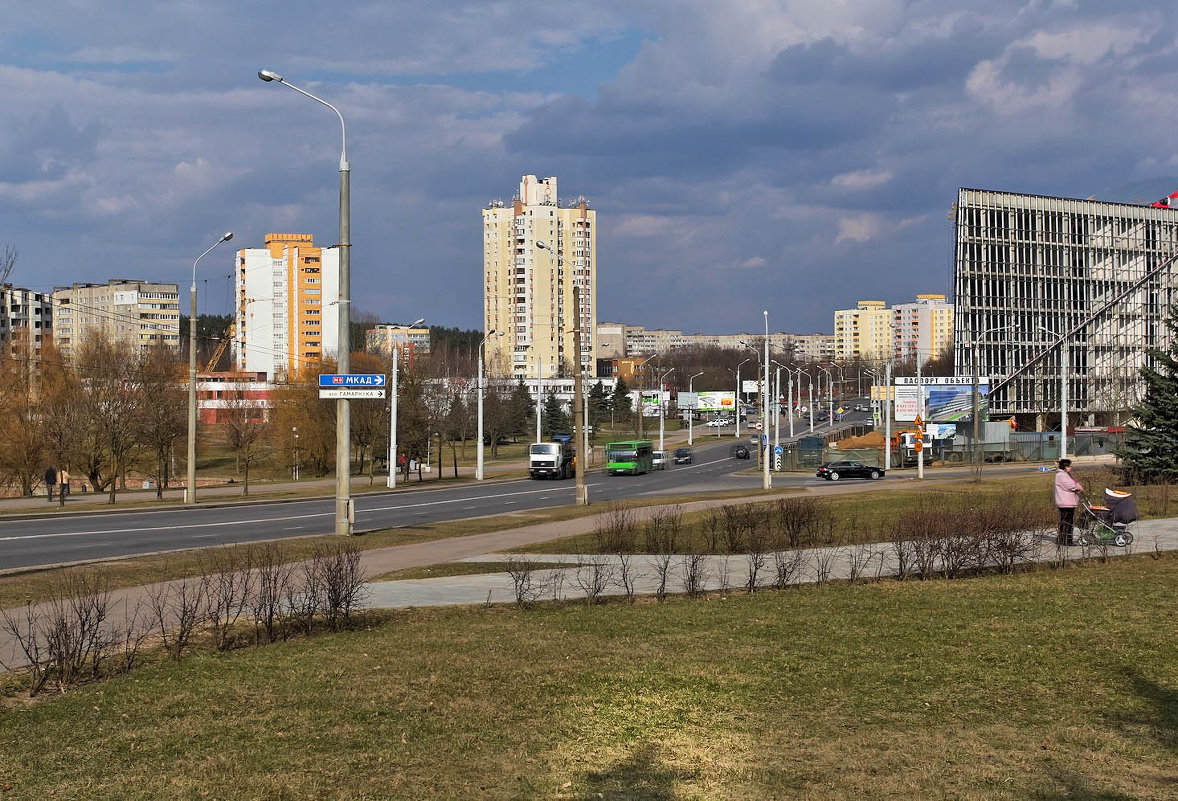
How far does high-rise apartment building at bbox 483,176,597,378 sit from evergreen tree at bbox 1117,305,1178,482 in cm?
12405

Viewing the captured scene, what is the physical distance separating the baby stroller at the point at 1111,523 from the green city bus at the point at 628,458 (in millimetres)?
50656

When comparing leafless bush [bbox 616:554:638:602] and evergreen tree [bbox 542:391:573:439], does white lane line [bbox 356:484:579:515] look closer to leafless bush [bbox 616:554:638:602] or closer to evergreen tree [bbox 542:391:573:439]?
leafless bush [bbox 616:554:638:602]

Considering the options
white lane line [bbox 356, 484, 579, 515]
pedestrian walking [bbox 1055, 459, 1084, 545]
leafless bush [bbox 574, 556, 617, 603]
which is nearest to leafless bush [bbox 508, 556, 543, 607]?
leafless bush [bbox 574, 556, 617, 603]

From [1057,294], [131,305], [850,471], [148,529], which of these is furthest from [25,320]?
[148,529]

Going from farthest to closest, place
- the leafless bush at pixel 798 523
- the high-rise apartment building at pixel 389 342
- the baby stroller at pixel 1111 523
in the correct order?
the high-rise apartment building at pixel 389 342 < the leafless bush at pixel 798 523 < the baby stroller at pixel 1111 523

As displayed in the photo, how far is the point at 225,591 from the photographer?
11992 millimetres

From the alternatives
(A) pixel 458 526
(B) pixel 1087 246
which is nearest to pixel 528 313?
(B) pixel 1087 246

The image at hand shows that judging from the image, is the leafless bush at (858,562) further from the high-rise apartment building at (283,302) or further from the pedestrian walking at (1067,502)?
the high-rise apartment building at (283,302)

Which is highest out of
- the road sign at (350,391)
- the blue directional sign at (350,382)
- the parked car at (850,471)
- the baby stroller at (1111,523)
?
the blue directional sign at (350,382)

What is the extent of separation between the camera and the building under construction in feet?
318

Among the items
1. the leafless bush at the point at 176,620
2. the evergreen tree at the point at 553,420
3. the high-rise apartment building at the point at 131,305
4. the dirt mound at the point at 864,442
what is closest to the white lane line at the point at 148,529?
the leafless bush at the point at 176,620

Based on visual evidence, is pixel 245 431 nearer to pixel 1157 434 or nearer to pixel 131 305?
pixel 1157 434

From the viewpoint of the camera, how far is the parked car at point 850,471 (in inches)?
2443

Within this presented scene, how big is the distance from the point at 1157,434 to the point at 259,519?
2869 centimetres
